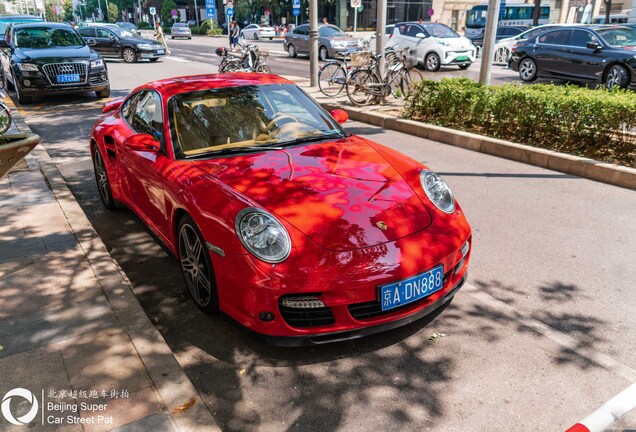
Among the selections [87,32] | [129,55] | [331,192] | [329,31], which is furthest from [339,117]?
[87,32]

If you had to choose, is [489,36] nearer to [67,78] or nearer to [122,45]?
A: [67,78]

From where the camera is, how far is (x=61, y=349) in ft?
10.1

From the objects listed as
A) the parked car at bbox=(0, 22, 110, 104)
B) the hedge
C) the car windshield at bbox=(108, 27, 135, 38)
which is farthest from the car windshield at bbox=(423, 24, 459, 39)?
the car windshield at bbox=(108, 27, 135, 38)

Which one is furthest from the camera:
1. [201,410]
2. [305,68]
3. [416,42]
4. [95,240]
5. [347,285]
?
[305,68]

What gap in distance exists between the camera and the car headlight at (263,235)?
291 centimetres

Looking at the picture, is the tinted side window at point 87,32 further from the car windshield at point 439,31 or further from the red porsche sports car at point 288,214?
the red porsche sports car at point 288,214

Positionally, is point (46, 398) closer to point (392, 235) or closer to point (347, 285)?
point (347, 285)

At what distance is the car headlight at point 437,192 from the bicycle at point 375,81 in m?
7.49

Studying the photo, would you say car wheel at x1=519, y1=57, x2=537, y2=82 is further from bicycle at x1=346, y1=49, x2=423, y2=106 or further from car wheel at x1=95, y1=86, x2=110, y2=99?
car wheel at x1=95, y1=86, x2=110, y2=99

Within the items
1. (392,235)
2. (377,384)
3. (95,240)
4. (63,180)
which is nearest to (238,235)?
(392,235)

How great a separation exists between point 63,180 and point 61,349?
4.01 meters

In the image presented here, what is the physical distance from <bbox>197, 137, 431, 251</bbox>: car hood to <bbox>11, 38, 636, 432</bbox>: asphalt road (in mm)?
734

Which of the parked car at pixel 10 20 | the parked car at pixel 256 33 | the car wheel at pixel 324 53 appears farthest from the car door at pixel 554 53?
the parked car at pixel 256 33

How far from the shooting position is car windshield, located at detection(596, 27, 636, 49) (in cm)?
1273
